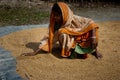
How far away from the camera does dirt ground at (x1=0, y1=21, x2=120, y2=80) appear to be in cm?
480

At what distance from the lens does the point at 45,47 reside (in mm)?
5887

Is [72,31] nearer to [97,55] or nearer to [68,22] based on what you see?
[68,22]

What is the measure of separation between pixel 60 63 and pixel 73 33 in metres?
0.70

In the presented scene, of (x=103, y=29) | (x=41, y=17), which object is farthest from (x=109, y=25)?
(x=41, y=17)

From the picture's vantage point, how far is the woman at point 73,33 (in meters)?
5.60

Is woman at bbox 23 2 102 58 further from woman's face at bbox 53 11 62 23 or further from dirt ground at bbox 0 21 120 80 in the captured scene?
dirt ground at bbox 0 21 120 80

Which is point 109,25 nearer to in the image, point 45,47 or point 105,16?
point 105,16

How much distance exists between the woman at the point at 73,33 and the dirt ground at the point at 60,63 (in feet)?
0.59

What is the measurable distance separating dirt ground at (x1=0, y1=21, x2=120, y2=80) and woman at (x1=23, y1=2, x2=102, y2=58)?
0.18m

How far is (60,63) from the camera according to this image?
17.7ft

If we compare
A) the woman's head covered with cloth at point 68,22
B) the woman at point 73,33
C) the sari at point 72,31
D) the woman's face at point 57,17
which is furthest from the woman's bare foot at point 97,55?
the woman's face at point 57,17

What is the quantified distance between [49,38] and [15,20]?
3.80 m

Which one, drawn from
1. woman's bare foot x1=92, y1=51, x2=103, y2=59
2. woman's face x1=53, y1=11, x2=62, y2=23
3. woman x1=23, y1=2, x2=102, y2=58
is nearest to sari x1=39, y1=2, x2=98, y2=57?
woman x1=23, y1=2, x2=102, y2=58

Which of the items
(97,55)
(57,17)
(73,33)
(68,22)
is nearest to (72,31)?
(73,33)
